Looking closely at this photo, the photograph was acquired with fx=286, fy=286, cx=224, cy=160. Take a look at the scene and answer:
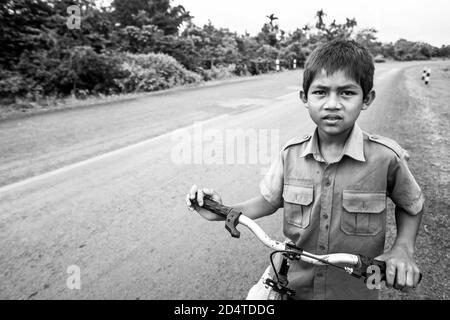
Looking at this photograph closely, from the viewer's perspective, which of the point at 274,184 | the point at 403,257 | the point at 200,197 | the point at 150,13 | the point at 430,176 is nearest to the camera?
the point at 403,257

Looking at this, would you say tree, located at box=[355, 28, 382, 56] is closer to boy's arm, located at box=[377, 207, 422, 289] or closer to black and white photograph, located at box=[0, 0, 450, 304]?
black and white photograph, located at box=[0, 0, 450, 304]

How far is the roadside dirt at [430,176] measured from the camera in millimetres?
2219

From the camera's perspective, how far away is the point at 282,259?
1.46m

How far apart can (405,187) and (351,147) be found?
0.33m

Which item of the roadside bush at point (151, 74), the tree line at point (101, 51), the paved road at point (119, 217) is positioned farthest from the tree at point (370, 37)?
the paved road at point (119, 217)

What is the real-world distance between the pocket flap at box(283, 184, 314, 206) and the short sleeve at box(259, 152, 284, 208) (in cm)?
9

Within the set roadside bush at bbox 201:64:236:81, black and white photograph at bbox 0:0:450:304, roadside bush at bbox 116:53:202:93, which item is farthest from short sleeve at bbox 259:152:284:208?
roadside bush at bbox 201:64:236:81

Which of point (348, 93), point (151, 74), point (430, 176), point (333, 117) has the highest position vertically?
point (151, 74)

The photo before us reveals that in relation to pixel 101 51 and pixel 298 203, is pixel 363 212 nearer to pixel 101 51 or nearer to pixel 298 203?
pixel 298 203

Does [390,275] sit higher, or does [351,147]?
[351,147]

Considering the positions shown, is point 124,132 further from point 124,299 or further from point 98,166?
point 124,299

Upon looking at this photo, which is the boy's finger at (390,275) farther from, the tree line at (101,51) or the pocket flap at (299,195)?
the tree line at (101,51)

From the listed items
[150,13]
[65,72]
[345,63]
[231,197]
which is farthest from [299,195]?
[150,13]

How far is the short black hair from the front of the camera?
1433 millimetres
